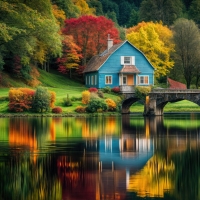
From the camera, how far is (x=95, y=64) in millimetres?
89062

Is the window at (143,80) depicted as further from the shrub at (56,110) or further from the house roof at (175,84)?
the shrub at (56,110)

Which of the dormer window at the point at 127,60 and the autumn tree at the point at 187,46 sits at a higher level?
the autumn tree at the point at 187,46

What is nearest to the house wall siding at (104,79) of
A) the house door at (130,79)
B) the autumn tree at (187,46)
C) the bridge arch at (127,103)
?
the house door at (130,79)

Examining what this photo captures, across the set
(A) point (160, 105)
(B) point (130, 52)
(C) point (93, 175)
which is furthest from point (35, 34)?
(C) point (93, 175)

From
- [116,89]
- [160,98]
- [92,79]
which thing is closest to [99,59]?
[92,79]

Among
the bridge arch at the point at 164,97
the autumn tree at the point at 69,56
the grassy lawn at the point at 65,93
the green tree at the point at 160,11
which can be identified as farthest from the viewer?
the green tree at the point at 160,11

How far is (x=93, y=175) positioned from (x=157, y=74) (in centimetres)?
7063

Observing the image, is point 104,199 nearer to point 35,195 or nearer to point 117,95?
point 35,195

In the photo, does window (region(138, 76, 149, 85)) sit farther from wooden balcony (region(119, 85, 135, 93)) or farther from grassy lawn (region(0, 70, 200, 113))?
wooden balcony (region(119, 85, 135, 93))

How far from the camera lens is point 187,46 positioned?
102m

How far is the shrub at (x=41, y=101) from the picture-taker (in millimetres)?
72188

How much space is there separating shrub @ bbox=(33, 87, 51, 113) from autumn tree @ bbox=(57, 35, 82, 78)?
69.8 ft

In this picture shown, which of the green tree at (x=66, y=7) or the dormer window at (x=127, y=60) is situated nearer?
the dormer window at (x=127, y=60)

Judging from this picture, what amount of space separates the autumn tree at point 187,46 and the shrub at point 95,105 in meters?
29.7
